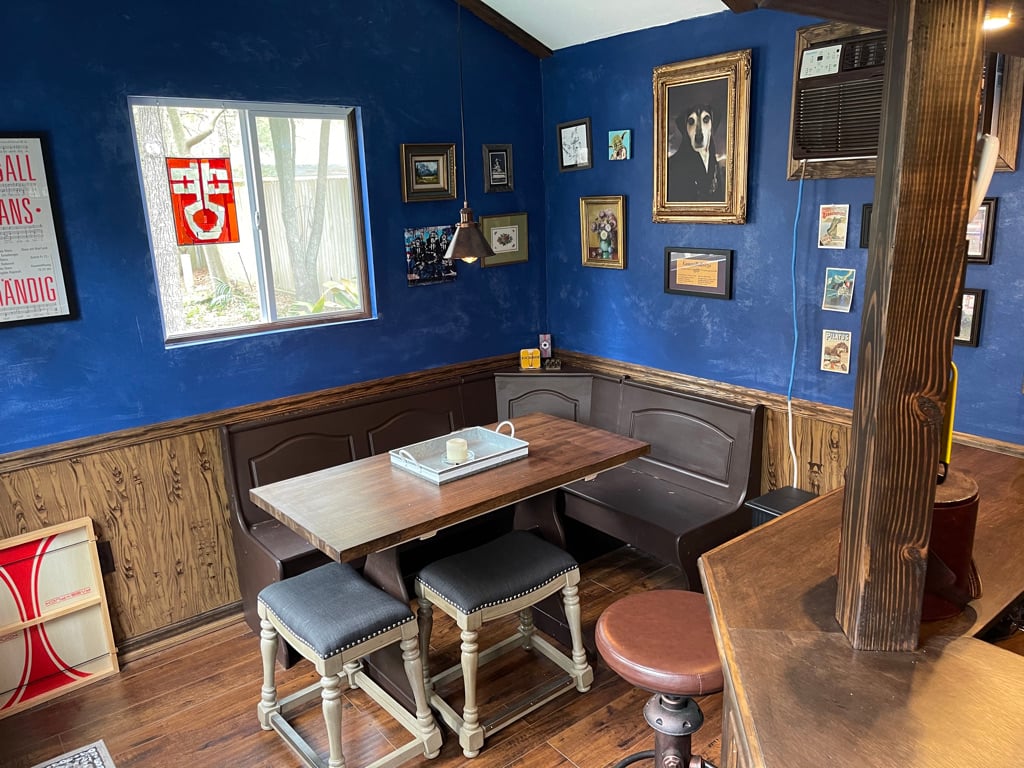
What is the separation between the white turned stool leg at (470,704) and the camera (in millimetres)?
2619

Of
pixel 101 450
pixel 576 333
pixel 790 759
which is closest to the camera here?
pixel 790 759

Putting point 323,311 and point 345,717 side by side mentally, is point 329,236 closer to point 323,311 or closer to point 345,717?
point 323,311

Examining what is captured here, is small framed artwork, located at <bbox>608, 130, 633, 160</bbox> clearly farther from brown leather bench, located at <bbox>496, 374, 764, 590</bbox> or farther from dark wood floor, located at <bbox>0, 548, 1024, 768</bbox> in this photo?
dark wood floor, located at <bbox>0, 548, 1024, 768</bbox>

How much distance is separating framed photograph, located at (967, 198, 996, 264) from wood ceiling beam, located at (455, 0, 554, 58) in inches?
97.4

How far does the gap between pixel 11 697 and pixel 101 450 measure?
3.39 feet

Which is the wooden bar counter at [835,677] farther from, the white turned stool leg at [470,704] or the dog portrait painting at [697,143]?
the dog portrait painting at [697,143]

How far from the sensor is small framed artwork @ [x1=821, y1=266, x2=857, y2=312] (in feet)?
10.3

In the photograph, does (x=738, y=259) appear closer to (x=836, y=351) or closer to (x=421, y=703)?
(x=836, y=351)

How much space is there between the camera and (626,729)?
2756mm

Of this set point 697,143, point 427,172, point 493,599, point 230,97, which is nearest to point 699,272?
point 697,143

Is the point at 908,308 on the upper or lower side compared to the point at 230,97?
lower

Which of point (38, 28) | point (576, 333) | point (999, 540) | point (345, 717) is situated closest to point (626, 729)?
point (345, 717)

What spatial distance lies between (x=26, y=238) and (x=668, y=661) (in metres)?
2.81

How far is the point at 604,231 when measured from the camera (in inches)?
164
